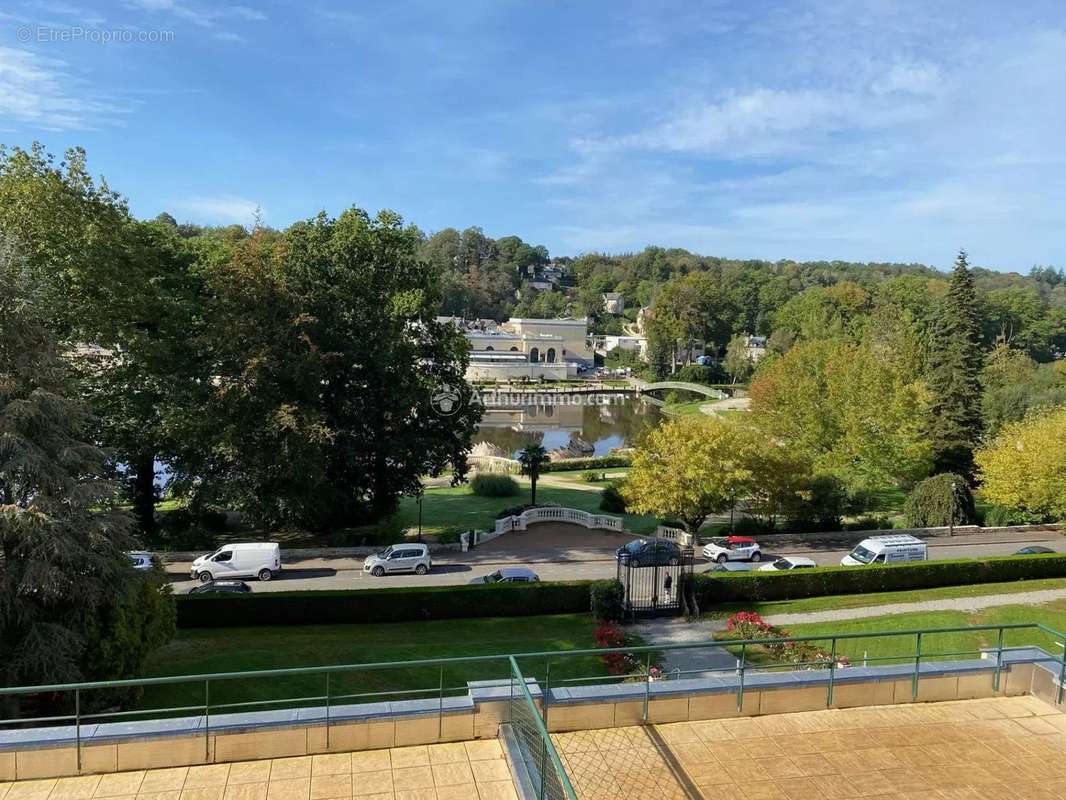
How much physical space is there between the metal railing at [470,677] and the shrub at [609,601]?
2898 mm

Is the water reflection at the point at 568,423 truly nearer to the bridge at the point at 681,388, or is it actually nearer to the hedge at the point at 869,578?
the bridge at the point at 681,388

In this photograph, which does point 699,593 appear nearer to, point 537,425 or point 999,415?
point 999,415

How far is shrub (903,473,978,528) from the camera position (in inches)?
1329

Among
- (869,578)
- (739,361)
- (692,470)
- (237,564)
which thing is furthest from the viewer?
(739,361)

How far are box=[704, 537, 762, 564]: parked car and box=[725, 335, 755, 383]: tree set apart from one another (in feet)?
264

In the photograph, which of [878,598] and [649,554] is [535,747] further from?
[878,598]

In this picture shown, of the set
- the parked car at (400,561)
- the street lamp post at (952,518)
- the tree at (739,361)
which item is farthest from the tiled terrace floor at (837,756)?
the tree at (739,361)

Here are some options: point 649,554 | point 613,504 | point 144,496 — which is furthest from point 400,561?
point 613,504

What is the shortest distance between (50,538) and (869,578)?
76.2 feet

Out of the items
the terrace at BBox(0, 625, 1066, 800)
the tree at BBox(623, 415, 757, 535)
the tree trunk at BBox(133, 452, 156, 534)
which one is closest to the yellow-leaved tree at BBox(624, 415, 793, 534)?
the tree at BBox(623, 415, 757, 535)

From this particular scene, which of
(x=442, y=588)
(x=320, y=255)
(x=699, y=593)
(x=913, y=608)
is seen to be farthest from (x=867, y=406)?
(x=320, y=255)

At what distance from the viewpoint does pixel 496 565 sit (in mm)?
28328

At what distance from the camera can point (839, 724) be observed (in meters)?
9.42

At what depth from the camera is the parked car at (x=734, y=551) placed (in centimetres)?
2862
